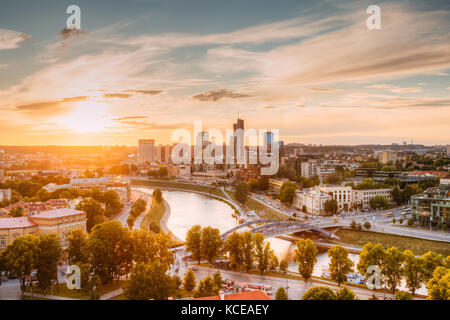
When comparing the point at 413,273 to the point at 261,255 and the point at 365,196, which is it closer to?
the point at 261,255

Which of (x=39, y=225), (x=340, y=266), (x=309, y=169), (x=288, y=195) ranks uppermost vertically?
(x=309, y=169)

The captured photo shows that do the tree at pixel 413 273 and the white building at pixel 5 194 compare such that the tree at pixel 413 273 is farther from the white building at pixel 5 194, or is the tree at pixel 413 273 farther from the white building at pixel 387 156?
the white building at pixel 387 156

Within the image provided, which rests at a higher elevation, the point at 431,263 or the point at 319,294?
the point at 319,294

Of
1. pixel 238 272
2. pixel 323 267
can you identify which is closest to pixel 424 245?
pixel 323 267

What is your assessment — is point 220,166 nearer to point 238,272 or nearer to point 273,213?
point 273,213

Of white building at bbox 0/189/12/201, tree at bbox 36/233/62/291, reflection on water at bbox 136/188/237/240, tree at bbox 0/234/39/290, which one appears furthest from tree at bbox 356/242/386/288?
white building at bbox 0/189/12/201

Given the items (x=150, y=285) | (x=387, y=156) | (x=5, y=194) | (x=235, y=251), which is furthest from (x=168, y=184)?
(x=150, y=285)
